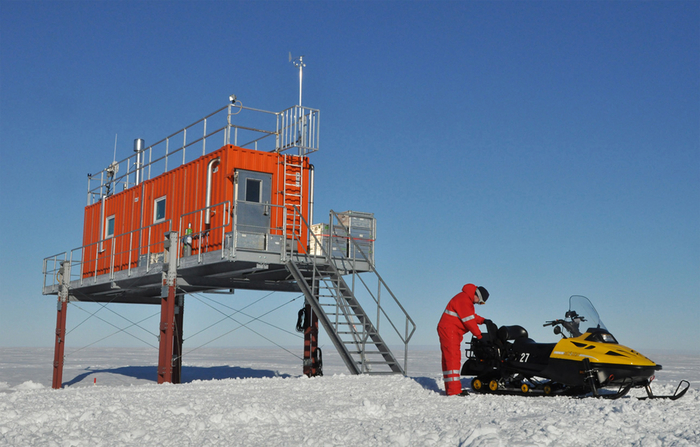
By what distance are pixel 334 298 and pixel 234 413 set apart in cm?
732

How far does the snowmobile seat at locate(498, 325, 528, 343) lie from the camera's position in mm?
10938

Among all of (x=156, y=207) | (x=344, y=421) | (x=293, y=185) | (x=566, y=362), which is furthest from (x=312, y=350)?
(x=344, y=421)

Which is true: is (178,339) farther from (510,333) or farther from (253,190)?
(510,333)

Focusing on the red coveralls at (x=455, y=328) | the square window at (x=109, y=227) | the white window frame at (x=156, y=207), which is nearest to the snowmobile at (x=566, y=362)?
the red coveralls at (x=455, y=328)

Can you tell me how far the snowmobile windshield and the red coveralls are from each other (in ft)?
4.57

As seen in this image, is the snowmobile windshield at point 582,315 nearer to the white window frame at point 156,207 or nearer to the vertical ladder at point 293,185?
the vertical ladder at point 293,185

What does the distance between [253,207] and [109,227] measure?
8.71 metres

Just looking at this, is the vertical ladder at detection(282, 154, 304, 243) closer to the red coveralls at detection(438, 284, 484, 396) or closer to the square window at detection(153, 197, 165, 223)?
the square window at detection(153, 197, 165, 223)

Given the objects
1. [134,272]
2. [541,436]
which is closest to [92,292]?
[134,272]

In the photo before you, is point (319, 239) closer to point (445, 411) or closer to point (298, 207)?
point (298, 207)

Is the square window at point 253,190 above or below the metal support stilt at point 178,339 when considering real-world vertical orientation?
above

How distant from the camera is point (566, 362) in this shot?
9883mm

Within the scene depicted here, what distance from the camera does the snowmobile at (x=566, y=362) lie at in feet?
31.3

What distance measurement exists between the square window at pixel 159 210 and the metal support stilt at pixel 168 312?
113 inches
